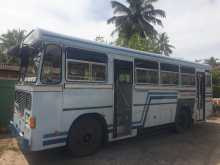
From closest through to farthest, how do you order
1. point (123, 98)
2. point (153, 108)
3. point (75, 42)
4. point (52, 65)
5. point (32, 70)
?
1. point (52, 65)
2. point (32, 70)
3. point (75, 42)
4. point (123, 98)
5. point (153, 108)

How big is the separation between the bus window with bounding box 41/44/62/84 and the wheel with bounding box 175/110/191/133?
5327mm

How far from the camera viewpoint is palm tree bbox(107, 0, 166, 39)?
23.1 m

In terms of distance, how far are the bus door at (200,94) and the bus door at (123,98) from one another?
4.21 meters

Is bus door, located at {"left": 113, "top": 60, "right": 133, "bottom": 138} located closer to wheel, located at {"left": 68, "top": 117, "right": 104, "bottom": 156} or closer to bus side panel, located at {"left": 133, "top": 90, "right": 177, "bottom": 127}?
bus side panel, located at {"left": 133, "top": 90, "right": 177, "bottom": 127}

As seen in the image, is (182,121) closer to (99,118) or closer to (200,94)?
(200,94)

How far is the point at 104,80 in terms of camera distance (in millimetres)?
5430

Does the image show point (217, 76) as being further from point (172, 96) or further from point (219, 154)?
point (219, 154)

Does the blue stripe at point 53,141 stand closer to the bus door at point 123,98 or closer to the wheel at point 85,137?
the wheel at point 85,137

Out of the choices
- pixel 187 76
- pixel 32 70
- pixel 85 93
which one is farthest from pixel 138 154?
pixel 187 76

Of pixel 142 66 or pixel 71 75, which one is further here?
pixel 142 66

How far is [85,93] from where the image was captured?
16.5 ft

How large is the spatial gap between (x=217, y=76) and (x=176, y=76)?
48.6ft

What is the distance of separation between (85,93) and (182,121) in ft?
16.5

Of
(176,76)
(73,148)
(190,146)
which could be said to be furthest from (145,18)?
(73,148)
